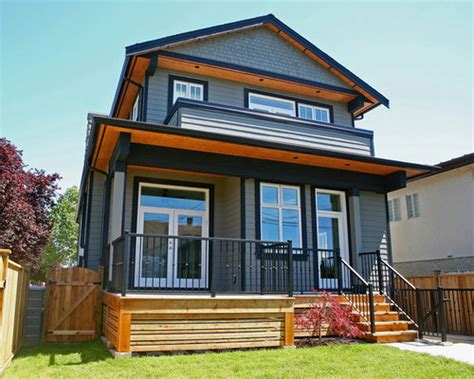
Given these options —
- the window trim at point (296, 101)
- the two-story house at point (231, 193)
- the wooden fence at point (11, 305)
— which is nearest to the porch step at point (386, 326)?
the two-story house at point (231, 193)

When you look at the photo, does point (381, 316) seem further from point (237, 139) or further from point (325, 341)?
point (237, 139)

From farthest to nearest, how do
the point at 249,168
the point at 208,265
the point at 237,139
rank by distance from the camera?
the point at 208,265
the point at 249,168
the point at 237,139

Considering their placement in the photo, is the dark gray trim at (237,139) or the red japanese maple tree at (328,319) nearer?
the dark gray trim at (237,139)

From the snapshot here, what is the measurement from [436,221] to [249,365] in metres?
11.0

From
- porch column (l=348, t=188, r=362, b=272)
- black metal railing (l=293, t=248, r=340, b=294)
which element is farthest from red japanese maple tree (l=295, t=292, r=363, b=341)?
porch column (l=348, t=188, r=362, b=272)

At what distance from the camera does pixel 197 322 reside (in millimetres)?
7062

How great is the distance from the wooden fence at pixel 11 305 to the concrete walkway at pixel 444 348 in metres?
6.26

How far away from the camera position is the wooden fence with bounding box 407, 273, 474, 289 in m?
9.79

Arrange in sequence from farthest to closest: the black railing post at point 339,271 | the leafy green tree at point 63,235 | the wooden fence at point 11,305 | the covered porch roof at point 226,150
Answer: the leafy green tree at point 63,235 → the black railing post at point 339,271 → the covered porch roof at point 226,150 → the wooden fence at point 11,305

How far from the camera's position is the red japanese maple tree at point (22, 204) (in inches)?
666

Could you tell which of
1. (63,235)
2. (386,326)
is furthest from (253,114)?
(63,235)

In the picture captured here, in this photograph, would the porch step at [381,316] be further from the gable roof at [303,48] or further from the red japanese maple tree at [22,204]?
the red japanese maple tree at [22,204]

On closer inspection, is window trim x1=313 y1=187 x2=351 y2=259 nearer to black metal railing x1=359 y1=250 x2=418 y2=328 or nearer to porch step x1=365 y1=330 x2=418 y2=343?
black metal railing x1=359 y1=250 x2=418 y2=328

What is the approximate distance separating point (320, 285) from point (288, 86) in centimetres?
579
